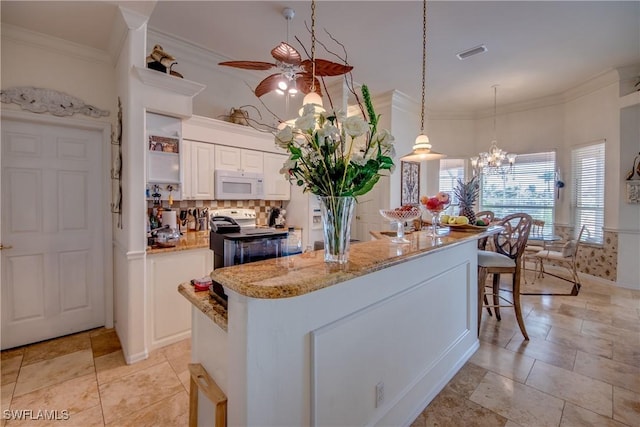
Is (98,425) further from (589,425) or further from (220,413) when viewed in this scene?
(589,425)

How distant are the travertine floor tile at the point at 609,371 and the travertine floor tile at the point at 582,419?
1.70ft

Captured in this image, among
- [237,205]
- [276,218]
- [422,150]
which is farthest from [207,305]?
[276,218]

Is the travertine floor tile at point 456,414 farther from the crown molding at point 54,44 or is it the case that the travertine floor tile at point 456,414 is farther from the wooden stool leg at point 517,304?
the crown molding at point 54,44

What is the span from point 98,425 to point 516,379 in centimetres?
291

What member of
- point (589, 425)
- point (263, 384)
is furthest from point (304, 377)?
point (589, 425)

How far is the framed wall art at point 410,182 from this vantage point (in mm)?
5469

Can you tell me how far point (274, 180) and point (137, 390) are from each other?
284 cm

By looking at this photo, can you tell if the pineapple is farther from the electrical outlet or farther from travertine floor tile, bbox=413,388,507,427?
the electrical outlet

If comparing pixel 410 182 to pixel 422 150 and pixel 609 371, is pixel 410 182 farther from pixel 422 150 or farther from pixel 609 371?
pixel 609 371

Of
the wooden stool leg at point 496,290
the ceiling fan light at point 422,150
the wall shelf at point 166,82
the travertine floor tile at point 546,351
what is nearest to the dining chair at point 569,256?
the wooden stool leg at point 496,290

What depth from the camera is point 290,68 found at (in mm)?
2539

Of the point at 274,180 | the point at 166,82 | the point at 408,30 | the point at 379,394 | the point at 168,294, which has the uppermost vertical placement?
the point at 408,30

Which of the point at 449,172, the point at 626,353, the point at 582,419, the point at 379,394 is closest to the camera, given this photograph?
the point at 379,394

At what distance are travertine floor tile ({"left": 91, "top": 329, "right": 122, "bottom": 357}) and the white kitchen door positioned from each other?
25cm
